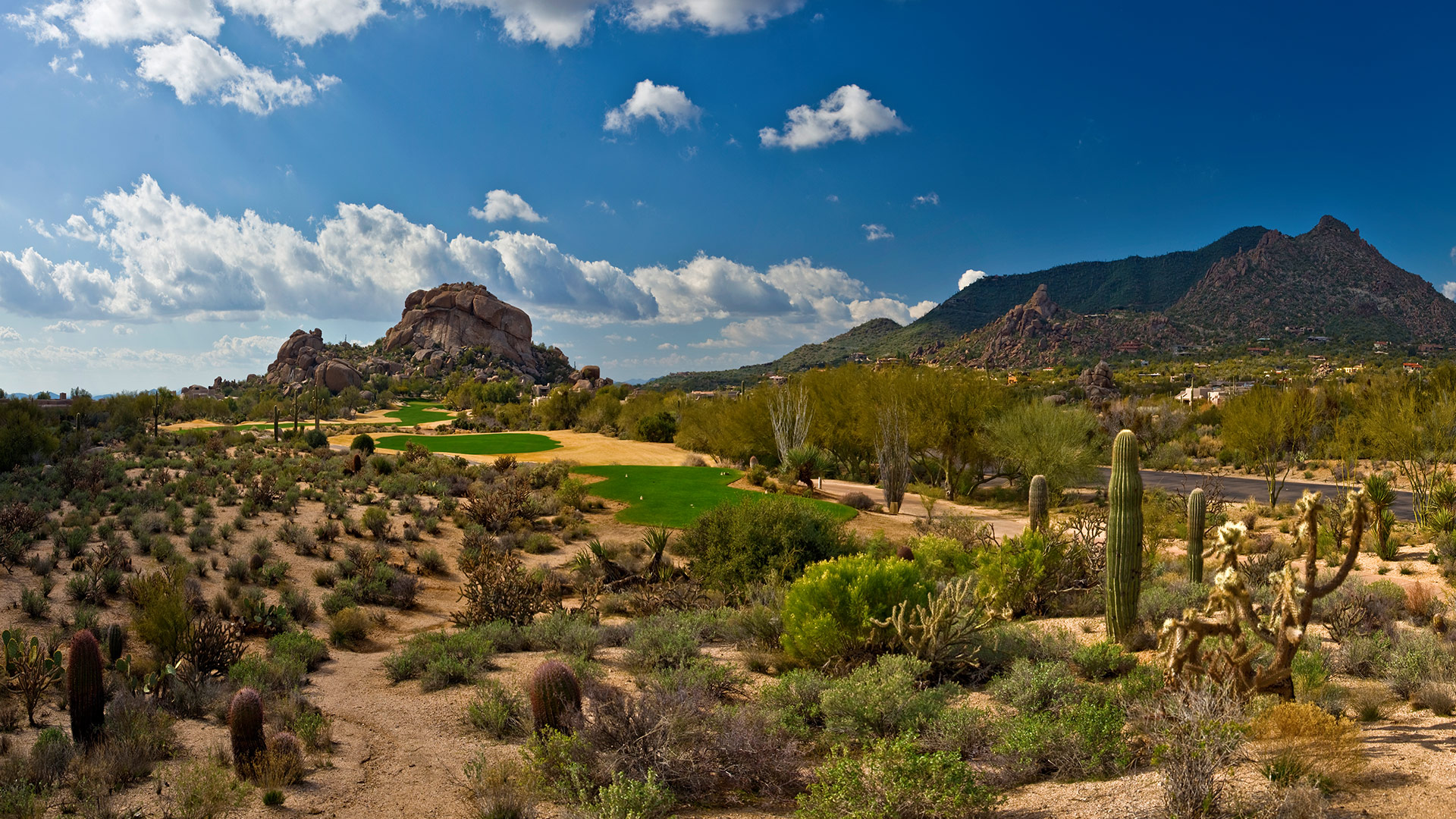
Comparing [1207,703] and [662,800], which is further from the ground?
[1207,703]

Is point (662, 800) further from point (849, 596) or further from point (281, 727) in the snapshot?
point (281, 727)

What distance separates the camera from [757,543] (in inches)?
526

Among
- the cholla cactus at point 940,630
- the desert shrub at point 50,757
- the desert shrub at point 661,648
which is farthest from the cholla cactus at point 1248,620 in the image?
the desert shrub at point 50,757

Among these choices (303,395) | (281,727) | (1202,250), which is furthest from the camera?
(1202,250)

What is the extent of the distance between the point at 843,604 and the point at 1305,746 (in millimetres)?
4336

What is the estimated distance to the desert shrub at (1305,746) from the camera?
4.48 m

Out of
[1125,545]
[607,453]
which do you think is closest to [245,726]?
[1125,545]

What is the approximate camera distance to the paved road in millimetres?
25156

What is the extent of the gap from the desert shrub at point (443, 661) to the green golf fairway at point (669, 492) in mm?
9643

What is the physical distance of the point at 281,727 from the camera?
276 inches

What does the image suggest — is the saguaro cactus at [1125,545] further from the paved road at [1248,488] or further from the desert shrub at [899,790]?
the paved road at [1248,488]

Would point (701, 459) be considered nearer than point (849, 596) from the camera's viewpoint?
No

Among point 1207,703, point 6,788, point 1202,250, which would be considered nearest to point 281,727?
point 6,788

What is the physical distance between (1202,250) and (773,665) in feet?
444
